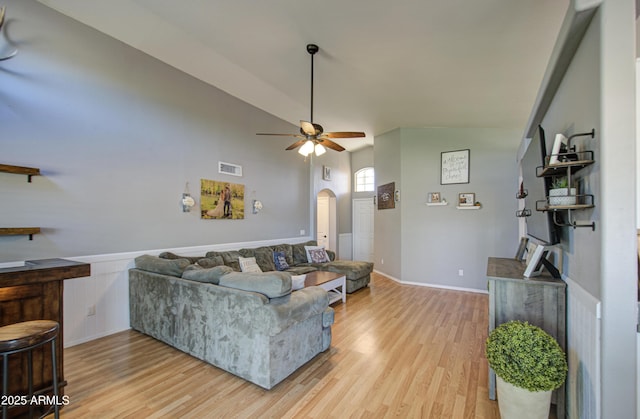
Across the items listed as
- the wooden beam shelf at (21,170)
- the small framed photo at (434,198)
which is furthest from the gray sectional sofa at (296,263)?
the wooden beam shelf at (21,170)

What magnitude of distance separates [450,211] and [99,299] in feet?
18.8

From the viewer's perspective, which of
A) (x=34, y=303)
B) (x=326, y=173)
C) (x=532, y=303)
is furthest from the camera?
(x=326, y=173)

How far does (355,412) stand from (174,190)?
11.6ft

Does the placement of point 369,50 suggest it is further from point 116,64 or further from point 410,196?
point 410,196

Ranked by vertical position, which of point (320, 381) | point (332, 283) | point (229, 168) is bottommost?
point (320, 381)

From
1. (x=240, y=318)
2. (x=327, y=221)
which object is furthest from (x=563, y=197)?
(x=327, y=221)

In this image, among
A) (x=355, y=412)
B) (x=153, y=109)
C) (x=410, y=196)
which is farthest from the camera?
(x=410, y=196)

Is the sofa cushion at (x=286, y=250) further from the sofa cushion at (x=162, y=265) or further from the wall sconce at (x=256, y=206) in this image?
the sofa cushion at (x=162, y=265)

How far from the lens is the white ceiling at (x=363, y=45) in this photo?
2.49 meters

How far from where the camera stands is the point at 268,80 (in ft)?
14.1

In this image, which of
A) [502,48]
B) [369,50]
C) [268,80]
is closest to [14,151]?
[268,80]

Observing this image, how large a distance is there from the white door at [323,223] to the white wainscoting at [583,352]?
260 inches

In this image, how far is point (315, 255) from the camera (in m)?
5.66

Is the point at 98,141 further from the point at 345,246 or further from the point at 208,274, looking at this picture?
the point at 345,246
